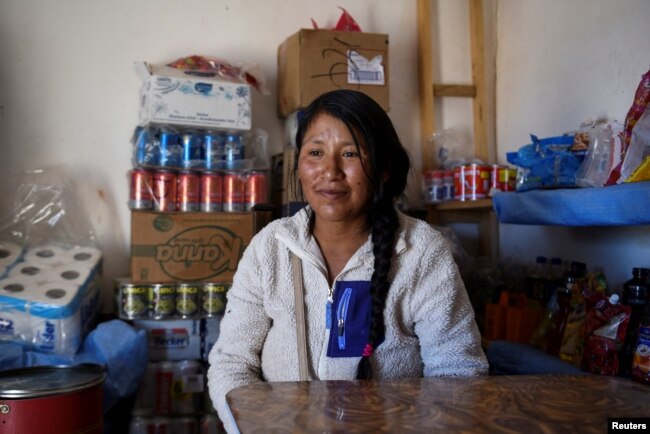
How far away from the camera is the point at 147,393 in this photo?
7.41 ft

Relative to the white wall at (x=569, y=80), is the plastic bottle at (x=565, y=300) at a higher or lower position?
lower

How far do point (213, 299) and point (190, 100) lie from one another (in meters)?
0.78

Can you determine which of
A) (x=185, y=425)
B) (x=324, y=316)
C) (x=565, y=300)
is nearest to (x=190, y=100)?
(x=185, y=425)

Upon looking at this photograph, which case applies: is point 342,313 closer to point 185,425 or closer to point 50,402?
point 50,402

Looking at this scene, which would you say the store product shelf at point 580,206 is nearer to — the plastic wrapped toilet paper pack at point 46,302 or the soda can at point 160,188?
the soda can at point 160,188

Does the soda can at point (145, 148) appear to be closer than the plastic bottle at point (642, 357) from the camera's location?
No

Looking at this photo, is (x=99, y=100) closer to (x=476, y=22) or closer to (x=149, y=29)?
(x=149, y=29)

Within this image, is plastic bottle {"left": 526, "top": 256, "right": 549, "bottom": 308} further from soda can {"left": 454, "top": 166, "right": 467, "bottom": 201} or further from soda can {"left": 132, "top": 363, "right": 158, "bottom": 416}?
soda can {"left": 132, "top": 363, "right": 158, "bottom": 416}

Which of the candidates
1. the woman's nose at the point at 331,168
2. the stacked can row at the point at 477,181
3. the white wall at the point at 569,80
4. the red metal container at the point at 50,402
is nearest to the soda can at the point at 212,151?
the red metal container at the point at 50,402

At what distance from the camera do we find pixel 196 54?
8.80ft

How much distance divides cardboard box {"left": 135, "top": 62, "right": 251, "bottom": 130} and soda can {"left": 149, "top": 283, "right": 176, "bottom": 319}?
636 mm

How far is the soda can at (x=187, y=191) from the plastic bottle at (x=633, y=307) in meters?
1.56

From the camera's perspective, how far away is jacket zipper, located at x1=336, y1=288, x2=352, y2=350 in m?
1.20

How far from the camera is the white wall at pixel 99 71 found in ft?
8.11
